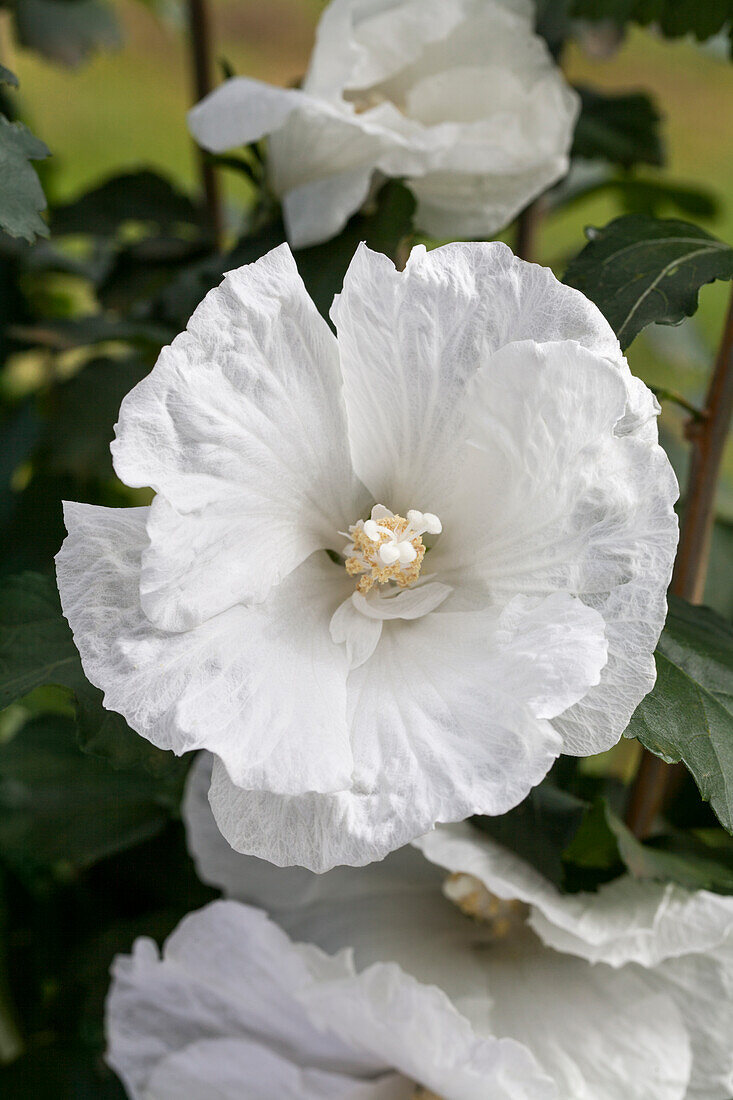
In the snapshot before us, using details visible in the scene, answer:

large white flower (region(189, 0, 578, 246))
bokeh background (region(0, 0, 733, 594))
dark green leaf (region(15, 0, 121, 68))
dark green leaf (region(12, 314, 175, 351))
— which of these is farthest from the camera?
bokeh background (region(0, 0, 733, 594))

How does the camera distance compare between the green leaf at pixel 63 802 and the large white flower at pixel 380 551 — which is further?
→ the green leaf at pixel 63 802

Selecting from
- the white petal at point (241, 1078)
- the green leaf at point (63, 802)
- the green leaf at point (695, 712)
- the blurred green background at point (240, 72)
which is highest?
the green leaf at point (695, 712)

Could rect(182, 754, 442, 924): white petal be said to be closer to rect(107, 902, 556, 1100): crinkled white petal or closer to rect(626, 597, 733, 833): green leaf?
rect(107, 902, 556, 1100): crinkled white petal

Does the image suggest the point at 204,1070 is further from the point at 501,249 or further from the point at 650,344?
the point at 650,344

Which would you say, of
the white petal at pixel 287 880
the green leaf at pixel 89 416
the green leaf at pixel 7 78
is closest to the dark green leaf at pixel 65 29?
the green leaf at pixel 89 416

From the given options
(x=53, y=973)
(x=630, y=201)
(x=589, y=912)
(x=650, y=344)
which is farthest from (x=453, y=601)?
(x=650, y=344)

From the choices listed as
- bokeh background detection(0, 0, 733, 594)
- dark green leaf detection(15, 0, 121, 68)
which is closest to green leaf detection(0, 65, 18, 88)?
dark green leaf detection(15, 0, 121, 68)

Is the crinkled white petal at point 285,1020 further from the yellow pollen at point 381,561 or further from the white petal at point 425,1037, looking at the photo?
the yellow pollen at point 381,561
